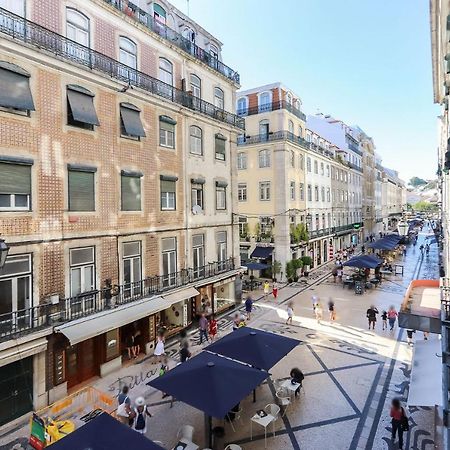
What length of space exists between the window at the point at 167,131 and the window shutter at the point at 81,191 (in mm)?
4822

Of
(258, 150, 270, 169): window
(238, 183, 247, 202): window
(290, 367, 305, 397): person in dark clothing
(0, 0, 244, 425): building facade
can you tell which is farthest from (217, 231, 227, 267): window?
(258, 150, 270, 169): window

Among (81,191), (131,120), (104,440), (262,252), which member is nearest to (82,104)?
(131,120)

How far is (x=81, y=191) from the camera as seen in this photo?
13.8 meters

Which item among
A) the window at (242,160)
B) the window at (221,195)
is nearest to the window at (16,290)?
the window at (221,195)

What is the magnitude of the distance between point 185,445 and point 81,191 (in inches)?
387

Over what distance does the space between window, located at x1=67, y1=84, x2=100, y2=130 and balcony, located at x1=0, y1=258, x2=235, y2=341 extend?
6.81 m

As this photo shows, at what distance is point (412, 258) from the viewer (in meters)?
45.5

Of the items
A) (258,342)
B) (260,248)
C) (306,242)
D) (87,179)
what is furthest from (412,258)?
(87,179)

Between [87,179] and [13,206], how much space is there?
123 inches

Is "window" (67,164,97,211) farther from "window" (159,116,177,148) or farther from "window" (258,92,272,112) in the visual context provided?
"window" (258,92,272,112)

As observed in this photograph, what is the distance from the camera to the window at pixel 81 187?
43.9 feet

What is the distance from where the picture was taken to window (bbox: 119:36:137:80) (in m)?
15.7

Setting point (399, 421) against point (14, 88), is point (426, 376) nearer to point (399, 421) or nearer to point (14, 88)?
point (399, 421)

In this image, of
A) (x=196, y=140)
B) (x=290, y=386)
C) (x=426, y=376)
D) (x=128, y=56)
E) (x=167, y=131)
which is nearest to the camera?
(x=426, y=376)
